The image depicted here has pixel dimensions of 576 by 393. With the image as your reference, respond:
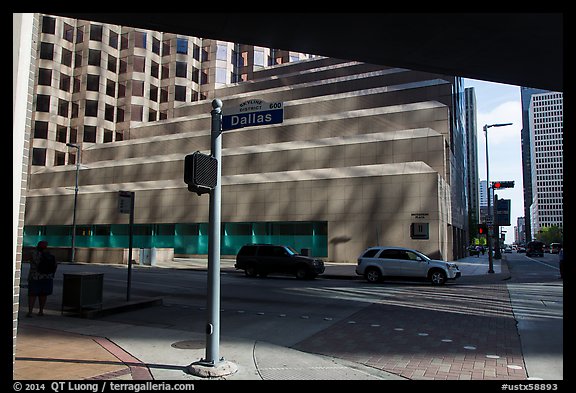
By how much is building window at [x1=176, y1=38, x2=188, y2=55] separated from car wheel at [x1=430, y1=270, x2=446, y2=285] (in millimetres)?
55753

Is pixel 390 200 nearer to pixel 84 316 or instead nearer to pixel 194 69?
pixel 84 316

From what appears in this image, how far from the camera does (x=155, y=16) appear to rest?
7.57 metres

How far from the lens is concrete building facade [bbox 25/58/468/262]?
34.2 m

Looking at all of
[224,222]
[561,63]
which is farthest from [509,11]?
[224,222]

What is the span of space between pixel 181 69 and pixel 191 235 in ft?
105

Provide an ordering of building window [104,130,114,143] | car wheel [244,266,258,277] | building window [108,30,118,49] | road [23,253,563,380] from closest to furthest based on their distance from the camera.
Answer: road [23,253,563,380] → car wheel [244,266,258,277] → building window [104,130,114,143] → building window [108,30,118,49]

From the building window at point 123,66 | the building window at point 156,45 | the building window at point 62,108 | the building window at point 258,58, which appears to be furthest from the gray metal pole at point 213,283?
the building window at point 258,58

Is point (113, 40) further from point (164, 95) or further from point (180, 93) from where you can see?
point (180, 93)

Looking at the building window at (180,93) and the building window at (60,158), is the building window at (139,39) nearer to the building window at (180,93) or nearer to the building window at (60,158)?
the building window at (180,93)

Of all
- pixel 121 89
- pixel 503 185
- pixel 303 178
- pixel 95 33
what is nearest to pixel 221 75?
pixel 121 89

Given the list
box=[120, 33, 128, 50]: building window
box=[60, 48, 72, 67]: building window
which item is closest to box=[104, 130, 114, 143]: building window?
box=[60, 48, 72, 67]: building window

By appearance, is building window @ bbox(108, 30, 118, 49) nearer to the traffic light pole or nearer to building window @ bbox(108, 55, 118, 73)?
building window @ bbox(108, 55, 118, 73)

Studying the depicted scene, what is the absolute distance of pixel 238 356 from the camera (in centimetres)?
723

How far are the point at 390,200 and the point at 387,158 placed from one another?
15.0ft
